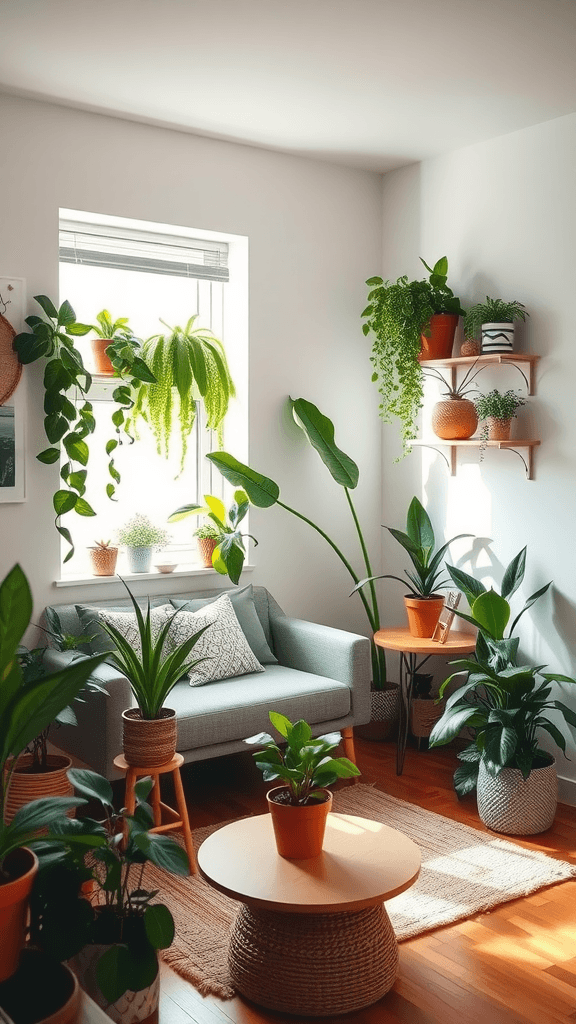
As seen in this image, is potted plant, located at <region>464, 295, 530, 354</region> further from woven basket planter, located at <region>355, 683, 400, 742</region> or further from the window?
woven basket planter, located at <region>355, 683, 400, 742</region>

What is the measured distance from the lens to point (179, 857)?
6.51ft

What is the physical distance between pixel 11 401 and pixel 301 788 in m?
2.07

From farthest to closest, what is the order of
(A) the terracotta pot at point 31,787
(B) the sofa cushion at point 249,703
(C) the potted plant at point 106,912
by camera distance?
(B) the sofa cushion at point 249,703
(A) the terracotta pot at point 31,787
(C) the potted plant at point 106,912

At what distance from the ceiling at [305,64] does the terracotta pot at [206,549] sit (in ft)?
5.99

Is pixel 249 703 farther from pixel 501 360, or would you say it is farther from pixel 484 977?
pixel 501 360

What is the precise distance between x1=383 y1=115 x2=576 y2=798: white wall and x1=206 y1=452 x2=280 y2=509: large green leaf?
2.95 feet

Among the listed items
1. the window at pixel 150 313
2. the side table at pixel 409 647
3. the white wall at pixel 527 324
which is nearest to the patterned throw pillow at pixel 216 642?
A: the window at pixel 150 313

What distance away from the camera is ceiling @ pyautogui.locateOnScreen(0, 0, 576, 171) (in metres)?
2.96

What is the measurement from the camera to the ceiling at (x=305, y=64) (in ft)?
9.71

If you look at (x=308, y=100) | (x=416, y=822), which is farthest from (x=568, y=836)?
(x=308, y=100)

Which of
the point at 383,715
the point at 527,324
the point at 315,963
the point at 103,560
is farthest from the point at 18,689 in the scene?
the point at 383,715

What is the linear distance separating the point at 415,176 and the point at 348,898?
11.7 feet

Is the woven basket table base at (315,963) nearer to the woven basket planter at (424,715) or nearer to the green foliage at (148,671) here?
the green foliage at (148,671)

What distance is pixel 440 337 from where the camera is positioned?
4324 mm
